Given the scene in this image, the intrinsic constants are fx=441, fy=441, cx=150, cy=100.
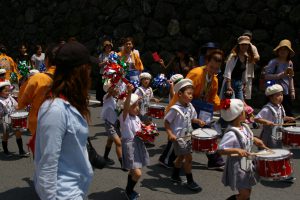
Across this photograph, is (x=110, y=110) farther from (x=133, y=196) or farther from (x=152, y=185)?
(x=133, y=196)

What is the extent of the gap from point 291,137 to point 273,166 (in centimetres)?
126

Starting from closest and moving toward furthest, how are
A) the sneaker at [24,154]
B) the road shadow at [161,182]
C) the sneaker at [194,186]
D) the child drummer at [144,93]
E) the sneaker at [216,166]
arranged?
the sneaker at [194,186] < the road shadow at [161,182] < the sneaker at [216,166] < the sneaker at [24,154] < the child drummer at [144,93]

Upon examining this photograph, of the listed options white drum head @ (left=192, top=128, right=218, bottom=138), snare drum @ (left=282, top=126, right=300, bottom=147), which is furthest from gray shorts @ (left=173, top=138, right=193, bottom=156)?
snare drum @ (left=282, top=126, right=300, bottom=147)

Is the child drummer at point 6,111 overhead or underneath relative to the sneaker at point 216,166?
overhead

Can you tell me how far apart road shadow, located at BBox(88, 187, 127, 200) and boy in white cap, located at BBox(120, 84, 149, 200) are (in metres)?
0.29

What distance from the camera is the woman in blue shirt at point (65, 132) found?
231 centimetres

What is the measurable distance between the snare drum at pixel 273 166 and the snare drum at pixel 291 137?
3.43 ft

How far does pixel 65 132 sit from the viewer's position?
2373 mm

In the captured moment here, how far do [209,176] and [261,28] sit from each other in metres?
6.24

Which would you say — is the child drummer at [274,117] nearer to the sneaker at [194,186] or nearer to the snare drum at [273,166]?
the sneaker at [194,186]

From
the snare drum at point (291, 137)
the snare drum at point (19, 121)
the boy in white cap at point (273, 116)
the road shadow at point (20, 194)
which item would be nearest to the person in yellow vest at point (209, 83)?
the boy in white cap at point (273, 116)

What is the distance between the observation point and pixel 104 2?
14758mm

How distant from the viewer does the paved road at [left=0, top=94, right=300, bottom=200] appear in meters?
5.18

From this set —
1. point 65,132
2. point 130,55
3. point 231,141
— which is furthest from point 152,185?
point 130,55
